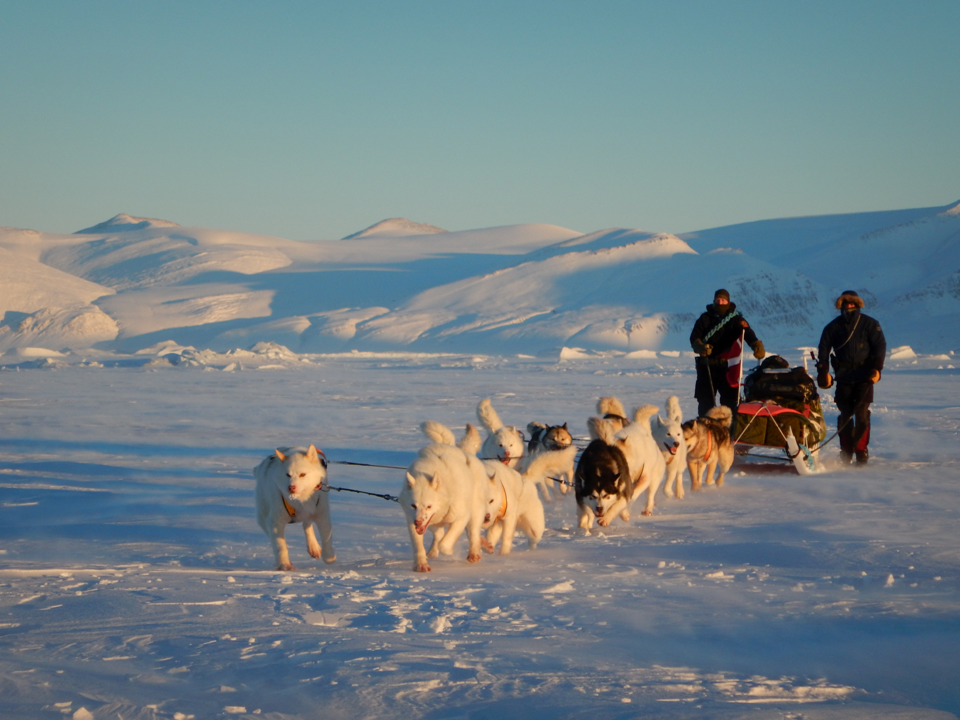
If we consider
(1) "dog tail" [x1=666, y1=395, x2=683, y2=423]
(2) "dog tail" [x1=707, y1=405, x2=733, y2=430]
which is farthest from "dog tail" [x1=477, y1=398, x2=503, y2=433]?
(2) "dog tail" [x1=707, y1=405, x2=733, y2=430]

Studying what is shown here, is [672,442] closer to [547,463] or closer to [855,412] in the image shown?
[547,463]

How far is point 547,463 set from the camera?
5535 millimetres

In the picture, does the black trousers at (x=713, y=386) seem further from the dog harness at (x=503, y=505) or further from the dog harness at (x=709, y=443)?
the dog harness at (x=503, y=505)

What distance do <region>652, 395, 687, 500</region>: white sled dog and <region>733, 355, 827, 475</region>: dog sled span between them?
1010 mm

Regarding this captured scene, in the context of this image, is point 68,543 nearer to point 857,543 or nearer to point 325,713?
point 325,713

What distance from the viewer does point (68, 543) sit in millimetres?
5570

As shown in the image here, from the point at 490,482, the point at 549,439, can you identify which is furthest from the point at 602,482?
the point at 549,439

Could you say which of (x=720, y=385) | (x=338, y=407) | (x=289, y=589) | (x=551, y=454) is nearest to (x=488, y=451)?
(x=551, y=454)

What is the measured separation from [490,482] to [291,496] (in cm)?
108

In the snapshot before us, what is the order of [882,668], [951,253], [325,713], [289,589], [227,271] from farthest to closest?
1. [227,271]
2. [951,253]
3. [289,589]
4. [882,668]
5. [325,713]

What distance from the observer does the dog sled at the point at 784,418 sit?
766 cm

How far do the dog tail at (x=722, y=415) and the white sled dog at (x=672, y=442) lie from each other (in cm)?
54

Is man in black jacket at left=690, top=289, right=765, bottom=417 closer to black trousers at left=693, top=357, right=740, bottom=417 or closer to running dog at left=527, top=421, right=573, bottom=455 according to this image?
black trousers at left=693, top=357, right=740, bottom=417

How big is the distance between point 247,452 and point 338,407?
525 centimetres
